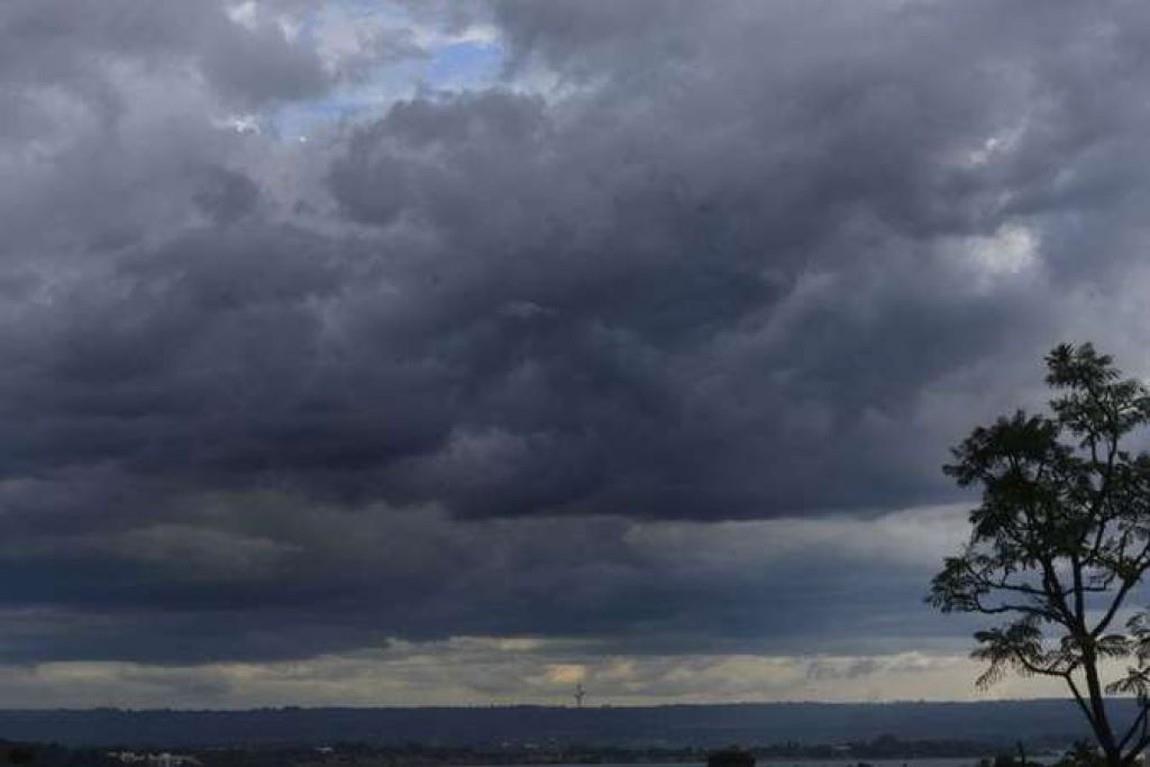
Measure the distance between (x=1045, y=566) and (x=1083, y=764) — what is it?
6312 millimetres

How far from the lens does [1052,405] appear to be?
4584cm

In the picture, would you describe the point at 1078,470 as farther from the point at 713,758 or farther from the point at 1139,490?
the point at 713,758

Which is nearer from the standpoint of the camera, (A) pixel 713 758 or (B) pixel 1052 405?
(B) pixel 1052 405

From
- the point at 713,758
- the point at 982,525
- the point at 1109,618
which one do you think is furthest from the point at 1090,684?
the point at 713,758

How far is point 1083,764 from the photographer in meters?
48.1

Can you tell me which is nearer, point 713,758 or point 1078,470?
point 1078,470

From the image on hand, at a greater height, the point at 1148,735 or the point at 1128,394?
the point at 1128,394

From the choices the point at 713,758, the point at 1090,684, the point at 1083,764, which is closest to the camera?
the point at 1090,684

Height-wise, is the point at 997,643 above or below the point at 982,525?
below

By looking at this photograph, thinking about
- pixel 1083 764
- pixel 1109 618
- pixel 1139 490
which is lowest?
pixel 1083 764

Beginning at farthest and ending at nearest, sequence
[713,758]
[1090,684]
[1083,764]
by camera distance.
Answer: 1. [713,758]
2. [1083,764]
3. [1090,684]

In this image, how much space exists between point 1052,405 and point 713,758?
174 feet

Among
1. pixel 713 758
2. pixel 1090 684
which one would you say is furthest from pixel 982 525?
pixel 713 758

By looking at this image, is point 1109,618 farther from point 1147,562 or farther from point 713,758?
point 713,758
